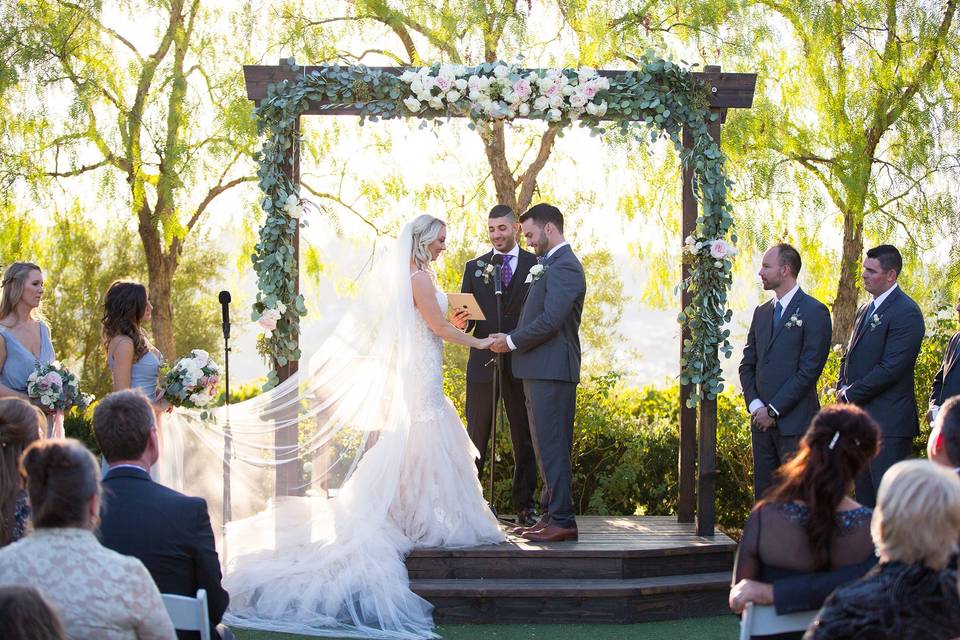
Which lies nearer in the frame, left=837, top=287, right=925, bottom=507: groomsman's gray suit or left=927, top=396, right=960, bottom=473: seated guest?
left=927, top=396, right=960, bottom=473: seated guest

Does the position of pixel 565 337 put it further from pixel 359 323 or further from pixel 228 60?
pixel 228 60

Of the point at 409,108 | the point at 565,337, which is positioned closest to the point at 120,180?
the point at 409,108

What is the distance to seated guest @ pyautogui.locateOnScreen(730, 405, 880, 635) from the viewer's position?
316 centimetres

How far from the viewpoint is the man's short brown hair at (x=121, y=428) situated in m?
3.35

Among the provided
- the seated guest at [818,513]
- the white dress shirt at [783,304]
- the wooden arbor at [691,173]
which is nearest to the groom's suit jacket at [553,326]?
the wooden arbor at [691,173]

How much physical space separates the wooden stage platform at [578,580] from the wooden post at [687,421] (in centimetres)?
60

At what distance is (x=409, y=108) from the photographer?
250 inches

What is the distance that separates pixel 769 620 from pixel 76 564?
1907mm

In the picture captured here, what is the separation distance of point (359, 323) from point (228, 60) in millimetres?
5760

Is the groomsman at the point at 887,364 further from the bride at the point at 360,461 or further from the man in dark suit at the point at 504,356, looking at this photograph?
the bride at the point at 360,461

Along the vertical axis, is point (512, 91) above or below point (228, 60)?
below

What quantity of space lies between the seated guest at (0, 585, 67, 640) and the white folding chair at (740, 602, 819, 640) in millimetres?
1905

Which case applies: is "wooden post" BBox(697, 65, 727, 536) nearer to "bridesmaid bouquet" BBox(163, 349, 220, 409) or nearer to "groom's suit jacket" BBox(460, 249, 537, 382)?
"groom's suit jacket" BBox(460, 249, 537, 382)

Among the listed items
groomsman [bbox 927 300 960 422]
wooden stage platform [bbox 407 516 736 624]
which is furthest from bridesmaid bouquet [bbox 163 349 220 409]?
groomsman [bbox 927 300 960 422]
